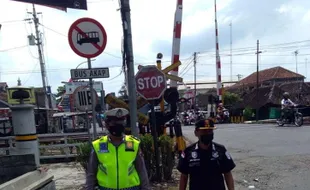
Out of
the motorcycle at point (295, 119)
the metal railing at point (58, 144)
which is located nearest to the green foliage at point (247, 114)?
the motorcycle at point (295, 119)

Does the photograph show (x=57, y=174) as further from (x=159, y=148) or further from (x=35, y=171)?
(x=35, y=171)

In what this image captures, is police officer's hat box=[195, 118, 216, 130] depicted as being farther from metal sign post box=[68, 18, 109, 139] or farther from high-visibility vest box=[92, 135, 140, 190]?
metal sign post box=[68, 18, 109, 139]

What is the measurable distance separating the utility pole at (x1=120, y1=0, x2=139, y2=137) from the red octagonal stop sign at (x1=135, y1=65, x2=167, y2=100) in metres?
0.17

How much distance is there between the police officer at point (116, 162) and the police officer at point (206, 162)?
2.11 ft

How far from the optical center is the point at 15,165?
5176 mm

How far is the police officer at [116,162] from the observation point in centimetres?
339

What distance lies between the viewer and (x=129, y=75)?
685 cm

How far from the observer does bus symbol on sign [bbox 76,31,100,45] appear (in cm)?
611

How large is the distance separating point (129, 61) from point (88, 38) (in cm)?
101

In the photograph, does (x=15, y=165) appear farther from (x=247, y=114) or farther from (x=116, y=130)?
(x=247, y=114)

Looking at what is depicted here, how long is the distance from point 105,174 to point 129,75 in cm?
358

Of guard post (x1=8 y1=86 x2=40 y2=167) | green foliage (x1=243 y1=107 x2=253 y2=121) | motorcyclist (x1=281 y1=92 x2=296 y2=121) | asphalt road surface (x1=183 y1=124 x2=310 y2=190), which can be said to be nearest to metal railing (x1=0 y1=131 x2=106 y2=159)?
asphalt road surface (x1=183 y1=124 x2=310 y2=190)

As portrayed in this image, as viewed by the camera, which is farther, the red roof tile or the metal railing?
the red roof tile

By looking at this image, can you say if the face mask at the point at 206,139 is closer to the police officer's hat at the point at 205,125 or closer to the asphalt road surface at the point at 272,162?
the police officer's hat at the point at 205,125
